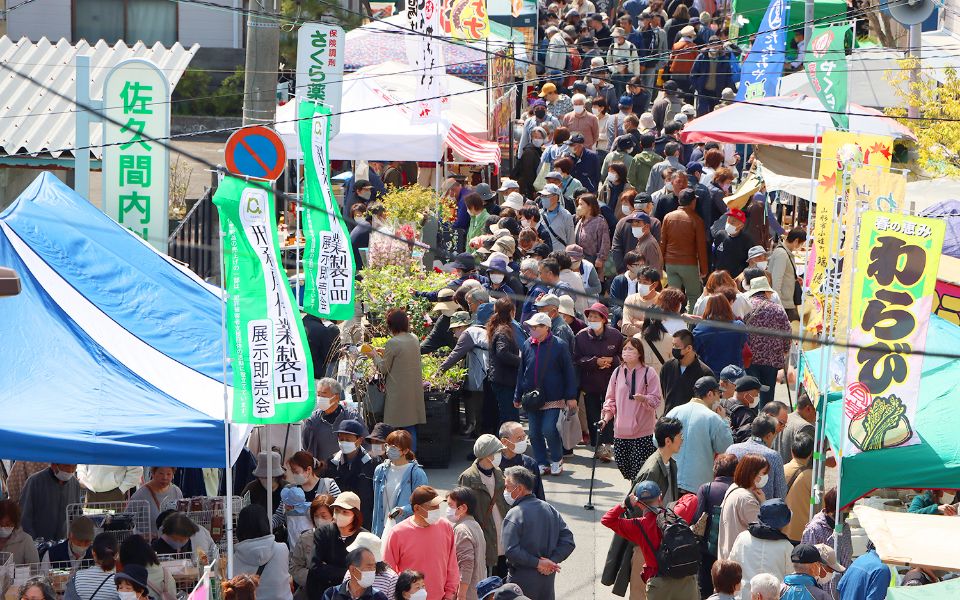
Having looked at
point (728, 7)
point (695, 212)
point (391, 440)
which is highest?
point (728, 7)

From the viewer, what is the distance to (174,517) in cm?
816

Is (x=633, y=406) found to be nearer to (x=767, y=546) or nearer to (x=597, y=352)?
(x=597, y=352)

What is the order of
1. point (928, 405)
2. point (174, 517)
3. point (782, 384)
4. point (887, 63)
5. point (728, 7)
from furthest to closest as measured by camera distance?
point (728, 7) < point (887, 63) < point (782, 384) < point (928, 405) < point (174, 517)

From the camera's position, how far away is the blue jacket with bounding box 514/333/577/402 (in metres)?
11.3

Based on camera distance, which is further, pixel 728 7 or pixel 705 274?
pixel 728 7

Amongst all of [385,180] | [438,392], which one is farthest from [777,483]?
[385,180]

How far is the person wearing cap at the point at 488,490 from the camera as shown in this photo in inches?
346

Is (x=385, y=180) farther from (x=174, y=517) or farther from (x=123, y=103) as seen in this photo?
(x=174, y=517)

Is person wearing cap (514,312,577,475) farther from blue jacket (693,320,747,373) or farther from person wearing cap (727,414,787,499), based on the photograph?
person wearing cap (727,414,787,499)

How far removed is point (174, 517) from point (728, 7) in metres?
29.0

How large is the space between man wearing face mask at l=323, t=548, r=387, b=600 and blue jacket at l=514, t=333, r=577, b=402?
13.5 ft

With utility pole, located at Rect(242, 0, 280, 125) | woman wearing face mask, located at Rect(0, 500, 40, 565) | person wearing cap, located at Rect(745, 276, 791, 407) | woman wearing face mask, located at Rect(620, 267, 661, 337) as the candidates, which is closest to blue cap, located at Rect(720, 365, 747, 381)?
person wearing cap, located at Rect(745, 276, 791, 407)

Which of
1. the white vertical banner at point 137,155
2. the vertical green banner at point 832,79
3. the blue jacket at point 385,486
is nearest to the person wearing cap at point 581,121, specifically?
the vertical green banner at point 832,79

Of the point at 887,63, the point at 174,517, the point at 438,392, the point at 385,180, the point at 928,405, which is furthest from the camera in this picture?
the point at 887,63
